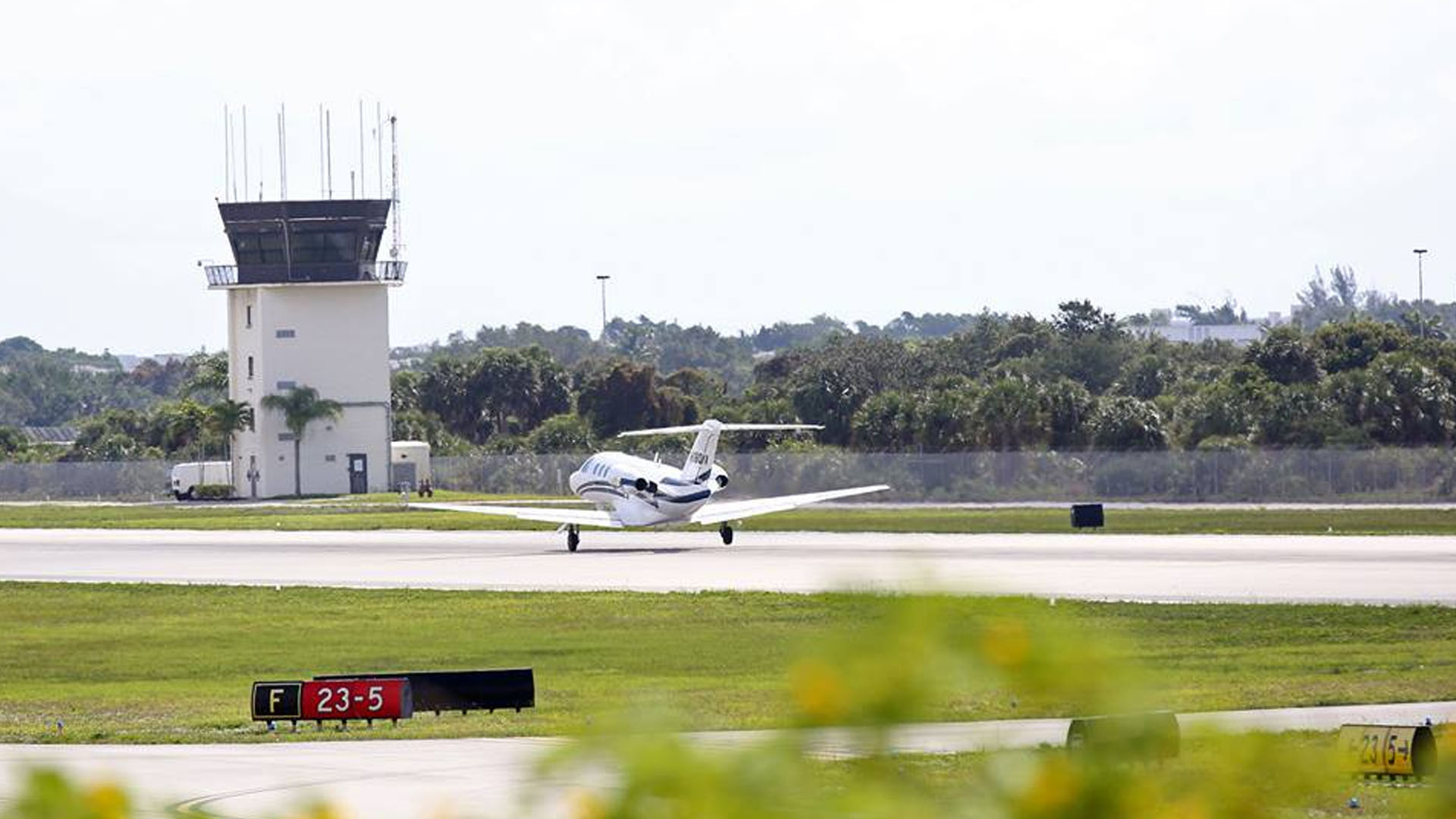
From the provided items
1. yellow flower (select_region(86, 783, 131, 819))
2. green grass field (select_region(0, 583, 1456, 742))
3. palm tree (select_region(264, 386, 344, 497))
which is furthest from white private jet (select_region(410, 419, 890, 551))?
yellow flower (select_region(86, 783, 131, 819))

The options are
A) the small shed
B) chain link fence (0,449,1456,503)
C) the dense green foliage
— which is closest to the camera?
chain link fence (0,449,1456,503)

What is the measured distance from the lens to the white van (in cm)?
13850

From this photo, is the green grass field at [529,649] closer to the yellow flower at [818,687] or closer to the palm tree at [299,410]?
the yellow flower at [818,687]

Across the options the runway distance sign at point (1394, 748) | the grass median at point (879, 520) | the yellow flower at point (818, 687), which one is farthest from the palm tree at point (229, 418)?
the yellow flower at point (818, 687)

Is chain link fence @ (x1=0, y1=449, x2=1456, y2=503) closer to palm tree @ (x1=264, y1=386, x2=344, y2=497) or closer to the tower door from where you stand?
the tower door

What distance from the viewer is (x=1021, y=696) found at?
114 inches

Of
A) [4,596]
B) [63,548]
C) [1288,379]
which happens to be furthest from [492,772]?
[1288,379]

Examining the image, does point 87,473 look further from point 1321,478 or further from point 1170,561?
point 1170,561

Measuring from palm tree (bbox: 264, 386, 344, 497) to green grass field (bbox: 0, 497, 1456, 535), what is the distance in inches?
600

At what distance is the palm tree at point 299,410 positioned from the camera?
452ft

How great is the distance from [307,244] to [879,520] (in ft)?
203

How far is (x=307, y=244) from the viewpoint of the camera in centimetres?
14288

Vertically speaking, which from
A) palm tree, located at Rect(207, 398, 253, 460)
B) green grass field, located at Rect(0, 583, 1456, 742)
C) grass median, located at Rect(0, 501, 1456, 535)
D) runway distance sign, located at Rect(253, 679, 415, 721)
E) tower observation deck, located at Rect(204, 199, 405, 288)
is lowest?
green grass field, located at Rect(0, 583, 1456, 742)

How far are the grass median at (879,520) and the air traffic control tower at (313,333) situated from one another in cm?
1641
